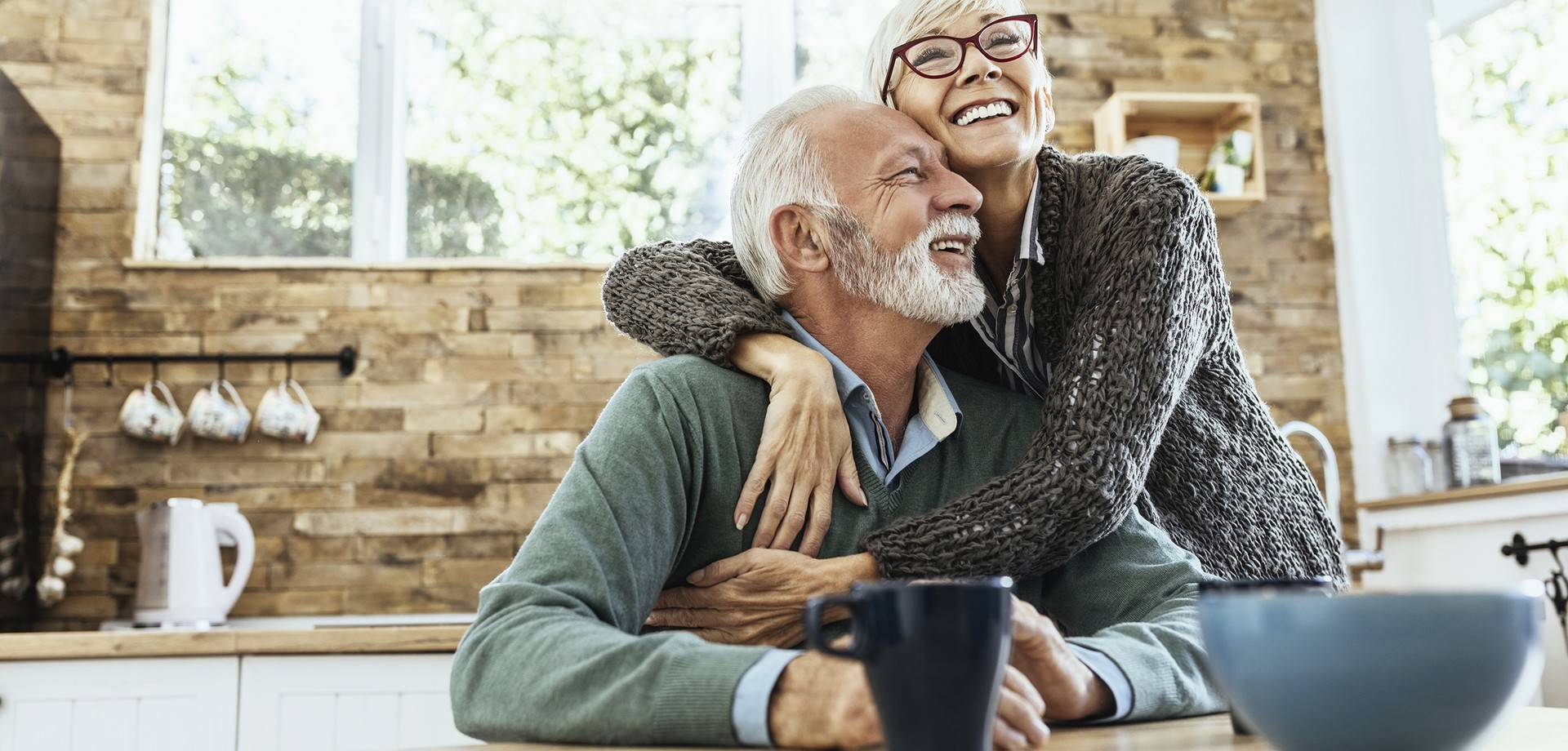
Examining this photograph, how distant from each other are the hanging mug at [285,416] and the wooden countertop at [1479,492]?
2673mm

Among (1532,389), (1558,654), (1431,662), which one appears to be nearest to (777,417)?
(1431,662)

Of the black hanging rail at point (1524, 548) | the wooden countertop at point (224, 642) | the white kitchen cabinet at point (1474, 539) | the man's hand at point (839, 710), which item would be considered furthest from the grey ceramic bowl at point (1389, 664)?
the black hanging rail at point (1524, 548)

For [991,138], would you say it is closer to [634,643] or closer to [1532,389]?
[634,643]

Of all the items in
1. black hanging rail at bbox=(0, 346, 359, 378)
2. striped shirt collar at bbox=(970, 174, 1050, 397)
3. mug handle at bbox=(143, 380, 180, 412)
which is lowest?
striped shirt collar at bbox=(970, 174, 1050, 397)

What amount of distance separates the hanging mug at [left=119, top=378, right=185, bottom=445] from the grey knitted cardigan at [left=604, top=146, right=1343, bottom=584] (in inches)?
78.7

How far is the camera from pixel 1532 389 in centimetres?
313

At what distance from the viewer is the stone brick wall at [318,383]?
3.06 metres

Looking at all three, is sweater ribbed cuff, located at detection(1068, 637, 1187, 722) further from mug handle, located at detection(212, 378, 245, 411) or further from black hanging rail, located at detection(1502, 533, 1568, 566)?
mug handle, located at detection(212, 378, 245, 411)

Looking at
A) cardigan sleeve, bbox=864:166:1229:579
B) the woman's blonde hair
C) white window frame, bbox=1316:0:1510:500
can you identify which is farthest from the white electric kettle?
white window frame, bbox=1316:0:1510:500

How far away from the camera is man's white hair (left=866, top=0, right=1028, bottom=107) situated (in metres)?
1.47

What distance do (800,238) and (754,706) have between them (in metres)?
0.75

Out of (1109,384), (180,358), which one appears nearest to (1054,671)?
(1109,384)

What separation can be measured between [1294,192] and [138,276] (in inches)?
122

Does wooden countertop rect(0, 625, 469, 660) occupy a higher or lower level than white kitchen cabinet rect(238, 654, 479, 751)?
higher
